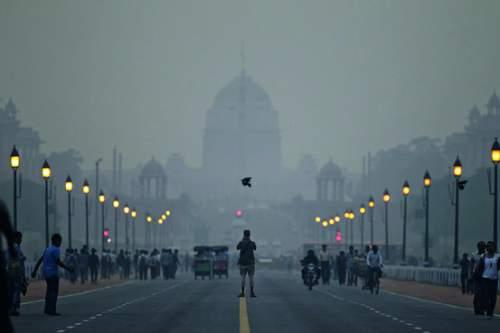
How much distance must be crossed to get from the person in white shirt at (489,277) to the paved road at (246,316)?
737 mm

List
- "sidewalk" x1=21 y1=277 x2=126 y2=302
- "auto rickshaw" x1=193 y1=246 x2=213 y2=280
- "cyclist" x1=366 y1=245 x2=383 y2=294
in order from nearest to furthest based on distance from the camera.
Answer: "sidewalk" x1=21 y1=277 x2=126 y2=302 → "cyclist" x1=366 y1=245 x2=383 y2=294 → "auto rickshaw" x1=193 y1=246 x2=213 y2=280

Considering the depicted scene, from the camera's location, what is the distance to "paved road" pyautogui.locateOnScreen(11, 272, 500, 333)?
31.9 meters

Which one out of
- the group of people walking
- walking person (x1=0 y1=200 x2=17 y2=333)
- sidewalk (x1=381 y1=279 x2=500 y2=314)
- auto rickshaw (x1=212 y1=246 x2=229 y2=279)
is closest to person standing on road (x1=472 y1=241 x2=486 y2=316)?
the group of people walking

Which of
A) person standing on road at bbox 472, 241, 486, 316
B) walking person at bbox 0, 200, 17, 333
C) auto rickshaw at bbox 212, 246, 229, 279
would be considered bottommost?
auto rickshaw at bbox 212, 246, 229, 279

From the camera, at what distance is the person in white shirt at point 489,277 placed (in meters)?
37.6

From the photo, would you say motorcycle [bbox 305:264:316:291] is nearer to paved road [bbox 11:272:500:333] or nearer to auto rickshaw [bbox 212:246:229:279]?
paved road [bbox 11:272:500:333]

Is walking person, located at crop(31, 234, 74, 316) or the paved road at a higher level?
walking person, located at crop(31, 234, 74, 316)

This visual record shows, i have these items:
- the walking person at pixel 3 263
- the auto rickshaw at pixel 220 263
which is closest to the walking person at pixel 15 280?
the walking person at pixel 3 263

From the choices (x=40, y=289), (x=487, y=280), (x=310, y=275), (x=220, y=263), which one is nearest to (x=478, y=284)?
(x=487, y=280)

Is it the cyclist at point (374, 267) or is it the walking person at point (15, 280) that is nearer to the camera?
the walking person at point (15, 280)

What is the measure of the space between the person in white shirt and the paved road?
2.42 ft

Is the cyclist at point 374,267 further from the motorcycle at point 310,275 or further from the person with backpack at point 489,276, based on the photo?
the person with backpack at point 489,276

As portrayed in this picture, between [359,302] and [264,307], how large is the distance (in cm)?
721

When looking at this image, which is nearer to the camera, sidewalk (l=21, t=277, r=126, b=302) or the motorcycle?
sidewalk (l=21, t=277, r=126, b=302)
